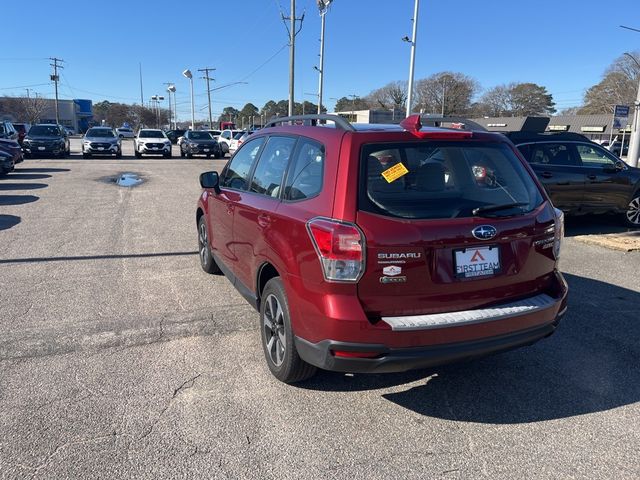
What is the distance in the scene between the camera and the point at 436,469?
2.68m

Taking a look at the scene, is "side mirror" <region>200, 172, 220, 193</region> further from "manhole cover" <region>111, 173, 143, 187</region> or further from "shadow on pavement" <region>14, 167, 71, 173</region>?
"shadow on pavement" <region>14, 167, 71, 173</region>

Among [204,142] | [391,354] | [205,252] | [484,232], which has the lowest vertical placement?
[205,252]

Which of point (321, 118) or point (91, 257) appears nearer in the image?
point (321, 118)

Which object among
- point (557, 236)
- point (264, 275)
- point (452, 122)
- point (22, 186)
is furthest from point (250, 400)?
point (22, 186)

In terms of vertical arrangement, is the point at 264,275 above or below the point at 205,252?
above

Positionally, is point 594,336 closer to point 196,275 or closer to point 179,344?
point 179,344

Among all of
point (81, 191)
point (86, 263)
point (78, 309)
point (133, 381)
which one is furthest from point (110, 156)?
point (133, 381)

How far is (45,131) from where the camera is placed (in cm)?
2517

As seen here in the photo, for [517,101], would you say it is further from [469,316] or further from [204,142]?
[469,316]

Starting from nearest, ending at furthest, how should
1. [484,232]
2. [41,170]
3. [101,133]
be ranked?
[484,232] → [41,170] → [101,133]

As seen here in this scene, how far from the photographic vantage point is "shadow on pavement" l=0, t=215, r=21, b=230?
8562mm

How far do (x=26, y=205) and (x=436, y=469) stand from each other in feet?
35.4

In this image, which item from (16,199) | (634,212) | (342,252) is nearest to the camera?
(342,252)

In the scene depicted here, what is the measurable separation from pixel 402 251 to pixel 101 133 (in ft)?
89.0
